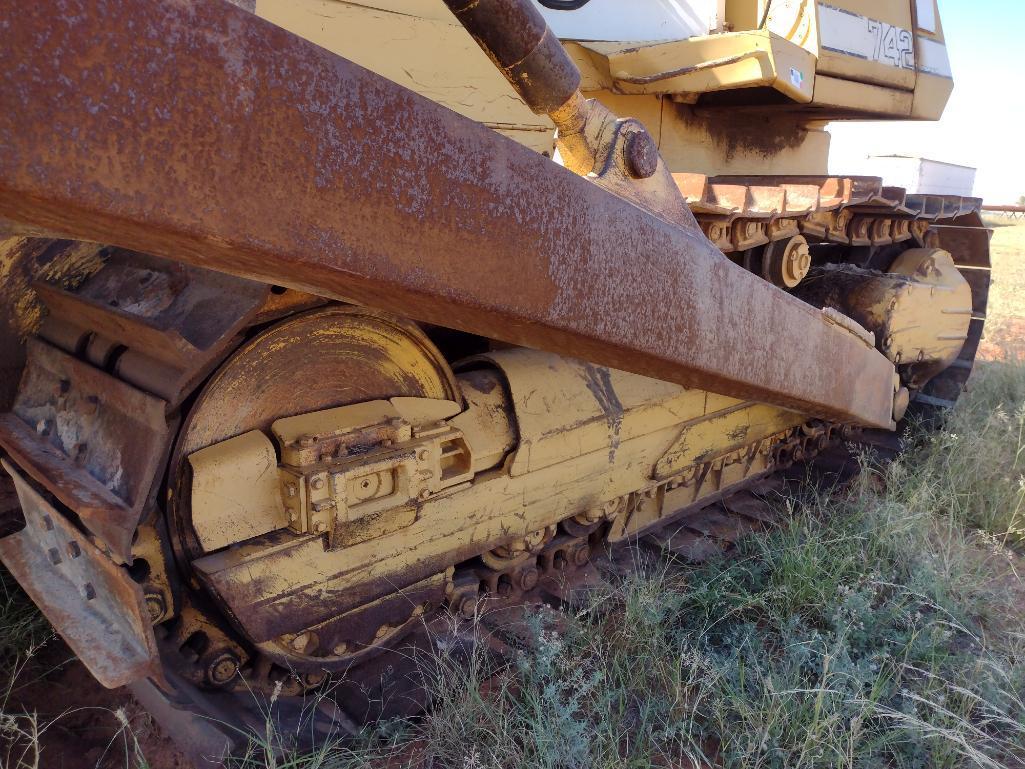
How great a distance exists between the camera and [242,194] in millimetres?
900

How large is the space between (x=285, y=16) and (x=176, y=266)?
2.22 ft

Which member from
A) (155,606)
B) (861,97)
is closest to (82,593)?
(155,606)

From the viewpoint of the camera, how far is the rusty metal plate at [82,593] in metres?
1.59

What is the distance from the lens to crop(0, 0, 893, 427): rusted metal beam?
758mm

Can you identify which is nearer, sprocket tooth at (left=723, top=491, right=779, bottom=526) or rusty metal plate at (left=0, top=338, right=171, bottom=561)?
rusty metal plate at (left=0, top=338, right=171, bottom=561)

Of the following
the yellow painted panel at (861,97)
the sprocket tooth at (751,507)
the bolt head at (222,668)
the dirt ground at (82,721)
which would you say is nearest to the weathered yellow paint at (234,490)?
the bolt head at (222,668)

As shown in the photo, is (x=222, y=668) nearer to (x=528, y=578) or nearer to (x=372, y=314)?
(x=372, y=314)

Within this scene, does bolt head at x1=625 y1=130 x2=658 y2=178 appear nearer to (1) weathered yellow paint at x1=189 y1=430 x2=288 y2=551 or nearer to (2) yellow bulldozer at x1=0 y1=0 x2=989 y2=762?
(2) yellow bulldozer at x1=0 y1=0 x2=989 y2=762

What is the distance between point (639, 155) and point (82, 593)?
1589mm

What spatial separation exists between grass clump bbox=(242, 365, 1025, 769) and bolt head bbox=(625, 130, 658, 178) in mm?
1241

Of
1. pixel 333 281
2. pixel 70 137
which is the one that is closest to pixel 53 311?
pixel 333 281

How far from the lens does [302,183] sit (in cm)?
95

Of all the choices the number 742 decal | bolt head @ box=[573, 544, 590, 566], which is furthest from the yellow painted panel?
bolt head @ box=[573, 544, 590, 566]

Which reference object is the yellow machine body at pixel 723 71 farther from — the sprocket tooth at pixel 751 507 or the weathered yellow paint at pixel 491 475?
the sprocket tooth at pixel 751 507
